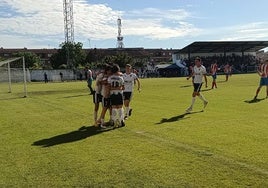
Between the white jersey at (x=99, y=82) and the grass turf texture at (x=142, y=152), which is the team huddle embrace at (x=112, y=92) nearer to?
the white jersey at (x=99, y=82)

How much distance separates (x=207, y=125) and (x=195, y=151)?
11.7 ft

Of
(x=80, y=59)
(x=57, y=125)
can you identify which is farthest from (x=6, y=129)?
(x=80, y=59)

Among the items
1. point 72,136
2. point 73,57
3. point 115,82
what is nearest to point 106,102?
point 115,82

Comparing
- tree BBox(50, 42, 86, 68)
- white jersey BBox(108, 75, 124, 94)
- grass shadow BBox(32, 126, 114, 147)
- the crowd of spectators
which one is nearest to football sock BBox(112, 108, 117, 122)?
grass shadow BBox(32, 126, 114, 147)

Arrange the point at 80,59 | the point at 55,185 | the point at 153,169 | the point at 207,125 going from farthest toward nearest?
the point at 80,59 → the point at 207,125 → the point at 153,169 → the point at 55,185

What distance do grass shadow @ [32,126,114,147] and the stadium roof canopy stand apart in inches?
3033

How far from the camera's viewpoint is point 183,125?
12055 millimetres

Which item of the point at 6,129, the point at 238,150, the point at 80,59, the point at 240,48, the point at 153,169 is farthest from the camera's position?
the point at 80,59

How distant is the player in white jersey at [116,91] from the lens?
1199 cm

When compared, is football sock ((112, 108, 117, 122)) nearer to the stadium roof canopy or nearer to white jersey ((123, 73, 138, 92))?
white jersey ((123, 73, 138, 92))

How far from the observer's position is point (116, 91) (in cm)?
1210

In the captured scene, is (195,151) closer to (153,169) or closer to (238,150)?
(238,150)

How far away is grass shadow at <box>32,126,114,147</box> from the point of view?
10.1m

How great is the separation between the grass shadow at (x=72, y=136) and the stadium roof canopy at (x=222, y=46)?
7703cm
